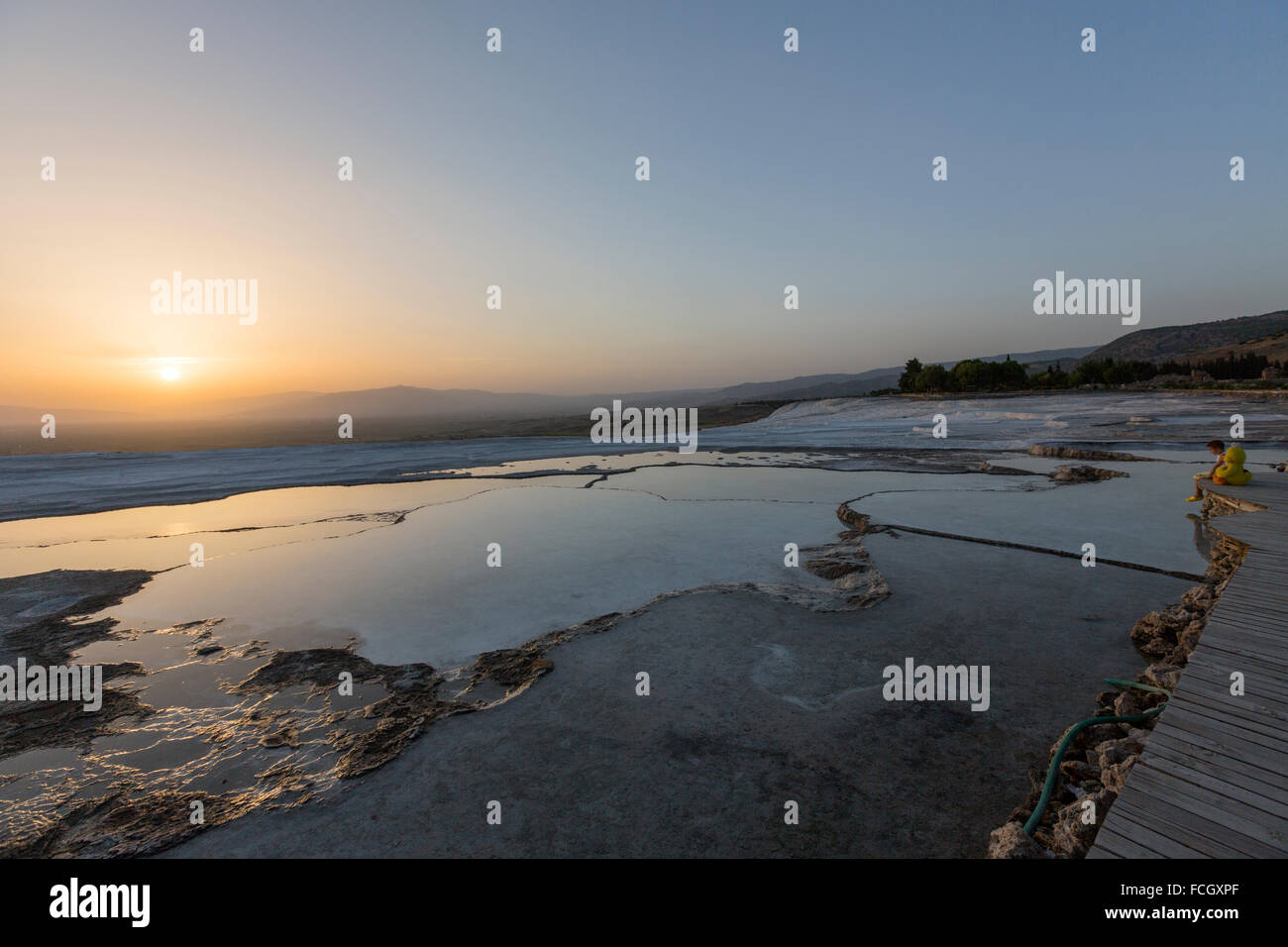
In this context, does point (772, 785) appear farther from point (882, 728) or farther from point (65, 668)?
point (65, 668)

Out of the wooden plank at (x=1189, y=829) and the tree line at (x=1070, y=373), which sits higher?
the tree line at (x=1070, y=373)

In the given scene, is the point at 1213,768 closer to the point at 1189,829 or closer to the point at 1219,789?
the point at 1219,789

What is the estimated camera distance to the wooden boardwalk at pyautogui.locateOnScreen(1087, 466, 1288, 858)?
9.47ft

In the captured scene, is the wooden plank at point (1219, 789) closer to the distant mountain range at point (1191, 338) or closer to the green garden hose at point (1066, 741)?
the green garden hose at point (1066, 741)

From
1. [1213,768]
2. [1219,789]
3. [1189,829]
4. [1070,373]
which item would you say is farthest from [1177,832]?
[1070,373]

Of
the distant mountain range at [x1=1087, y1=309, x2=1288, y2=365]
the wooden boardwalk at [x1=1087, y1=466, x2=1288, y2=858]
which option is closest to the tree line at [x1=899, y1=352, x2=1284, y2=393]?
the distant mountain range at [x1=1087, y1=309, x2=1288, y2=365]

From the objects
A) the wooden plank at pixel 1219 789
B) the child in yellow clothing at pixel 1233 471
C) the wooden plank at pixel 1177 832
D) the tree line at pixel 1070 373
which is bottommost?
the wooden plank at pixel 1177 832

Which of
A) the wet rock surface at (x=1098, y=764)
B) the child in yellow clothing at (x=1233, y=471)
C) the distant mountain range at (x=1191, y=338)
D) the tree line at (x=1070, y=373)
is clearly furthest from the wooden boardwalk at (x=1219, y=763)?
the distant mountain range at (x=1191, y=338)

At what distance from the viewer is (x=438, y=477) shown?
2556 cm

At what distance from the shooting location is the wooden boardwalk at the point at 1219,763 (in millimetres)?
2887

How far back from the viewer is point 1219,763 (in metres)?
3.38
